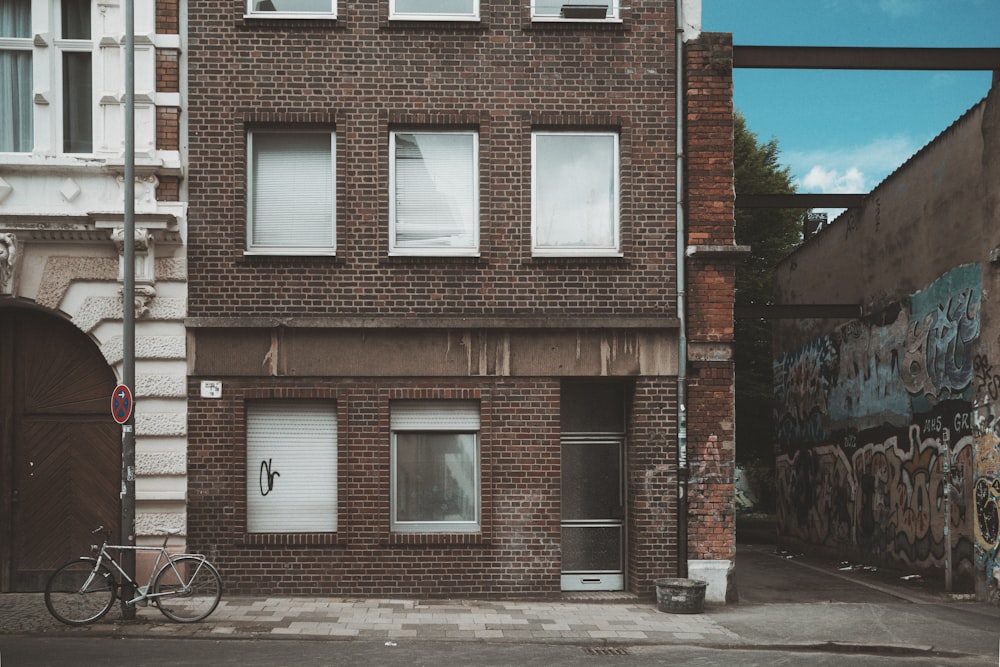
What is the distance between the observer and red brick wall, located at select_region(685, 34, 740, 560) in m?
13.9

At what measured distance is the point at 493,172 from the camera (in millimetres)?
14148

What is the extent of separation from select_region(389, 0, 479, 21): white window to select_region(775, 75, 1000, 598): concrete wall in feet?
23.7

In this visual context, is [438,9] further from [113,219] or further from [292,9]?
[113,219]

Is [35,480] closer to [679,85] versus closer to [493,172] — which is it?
[493,172]

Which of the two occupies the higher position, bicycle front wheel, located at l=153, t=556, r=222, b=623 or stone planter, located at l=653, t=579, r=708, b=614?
bicycle front wheel, located at l=153, t=556, r=222, b=623

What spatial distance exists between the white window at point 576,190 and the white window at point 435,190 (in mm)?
904

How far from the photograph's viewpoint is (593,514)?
570 inches

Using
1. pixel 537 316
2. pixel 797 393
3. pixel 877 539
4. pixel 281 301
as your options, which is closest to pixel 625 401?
pixel 537 316

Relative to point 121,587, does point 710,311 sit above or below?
above

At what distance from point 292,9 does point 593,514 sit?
26.0ft

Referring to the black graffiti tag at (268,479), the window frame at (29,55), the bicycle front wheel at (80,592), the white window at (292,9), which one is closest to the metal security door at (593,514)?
the black graffiti tag at (268,479)

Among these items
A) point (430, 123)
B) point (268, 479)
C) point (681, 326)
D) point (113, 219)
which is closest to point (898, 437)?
point (681, 326)

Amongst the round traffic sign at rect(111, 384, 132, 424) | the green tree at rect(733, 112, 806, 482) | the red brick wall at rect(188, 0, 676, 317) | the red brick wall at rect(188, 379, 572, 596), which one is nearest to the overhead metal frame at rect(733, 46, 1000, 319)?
the red brick wall at rect(188, 0, 676, 317)

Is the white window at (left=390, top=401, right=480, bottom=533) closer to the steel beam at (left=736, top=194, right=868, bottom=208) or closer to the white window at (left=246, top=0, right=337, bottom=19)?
the white window at (left=246, top=0, right=337, bottom=19)
